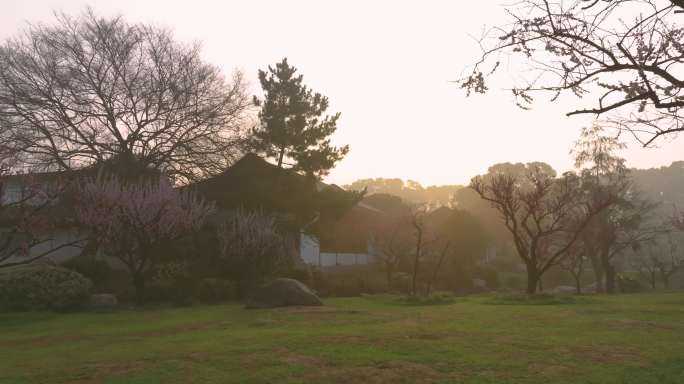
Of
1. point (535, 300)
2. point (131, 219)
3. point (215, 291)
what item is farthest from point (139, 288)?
point (535, 300)

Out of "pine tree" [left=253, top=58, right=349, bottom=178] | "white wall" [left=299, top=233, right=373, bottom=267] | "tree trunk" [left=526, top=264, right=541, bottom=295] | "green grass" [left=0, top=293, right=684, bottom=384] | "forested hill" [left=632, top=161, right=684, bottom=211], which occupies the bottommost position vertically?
"green grass" [left=0, top=293, right=684, bottom=384]

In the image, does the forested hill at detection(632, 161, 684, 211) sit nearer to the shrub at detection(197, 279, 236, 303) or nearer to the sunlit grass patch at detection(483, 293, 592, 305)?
the sunlit grass patch at detection(483, 293, 592, 305)

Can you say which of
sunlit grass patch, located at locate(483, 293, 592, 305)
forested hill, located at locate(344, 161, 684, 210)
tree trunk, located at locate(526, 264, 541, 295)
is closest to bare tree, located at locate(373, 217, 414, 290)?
tree trunk, located at locate(526, 264, 541, 295)

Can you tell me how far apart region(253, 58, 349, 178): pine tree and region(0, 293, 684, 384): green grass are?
16235 mm

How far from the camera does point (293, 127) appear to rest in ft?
99.6

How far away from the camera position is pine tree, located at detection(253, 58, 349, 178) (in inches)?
1191

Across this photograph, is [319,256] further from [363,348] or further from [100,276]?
[363,348]

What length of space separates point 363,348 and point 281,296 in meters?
8.64

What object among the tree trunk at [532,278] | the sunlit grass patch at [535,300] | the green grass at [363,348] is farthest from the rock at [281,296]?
the tree trunk at [532,278]

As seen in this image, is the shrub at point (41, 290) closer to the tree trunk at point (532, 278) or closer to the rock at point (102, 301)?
the rock at point (102, 301)

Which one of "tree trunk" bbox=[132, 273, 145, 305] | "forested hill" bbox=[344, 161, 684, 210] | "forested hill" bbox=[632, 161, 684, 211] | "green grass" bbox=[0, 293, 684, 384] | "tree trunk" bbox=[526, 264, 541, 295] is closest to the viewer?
"green grass" bbox=[0, 293, 684, 384]

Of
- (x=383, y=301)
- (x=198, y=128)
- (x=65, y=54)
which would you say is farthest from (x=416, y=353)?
(x=65, y=54)

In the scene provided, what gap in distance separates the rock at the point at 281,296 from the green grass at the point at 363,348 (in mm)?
1948

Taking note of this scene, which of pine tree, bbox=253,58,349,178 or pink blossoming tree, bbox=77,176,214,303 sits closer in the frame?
pink blossoming tree, bbox=77,176,214,303
